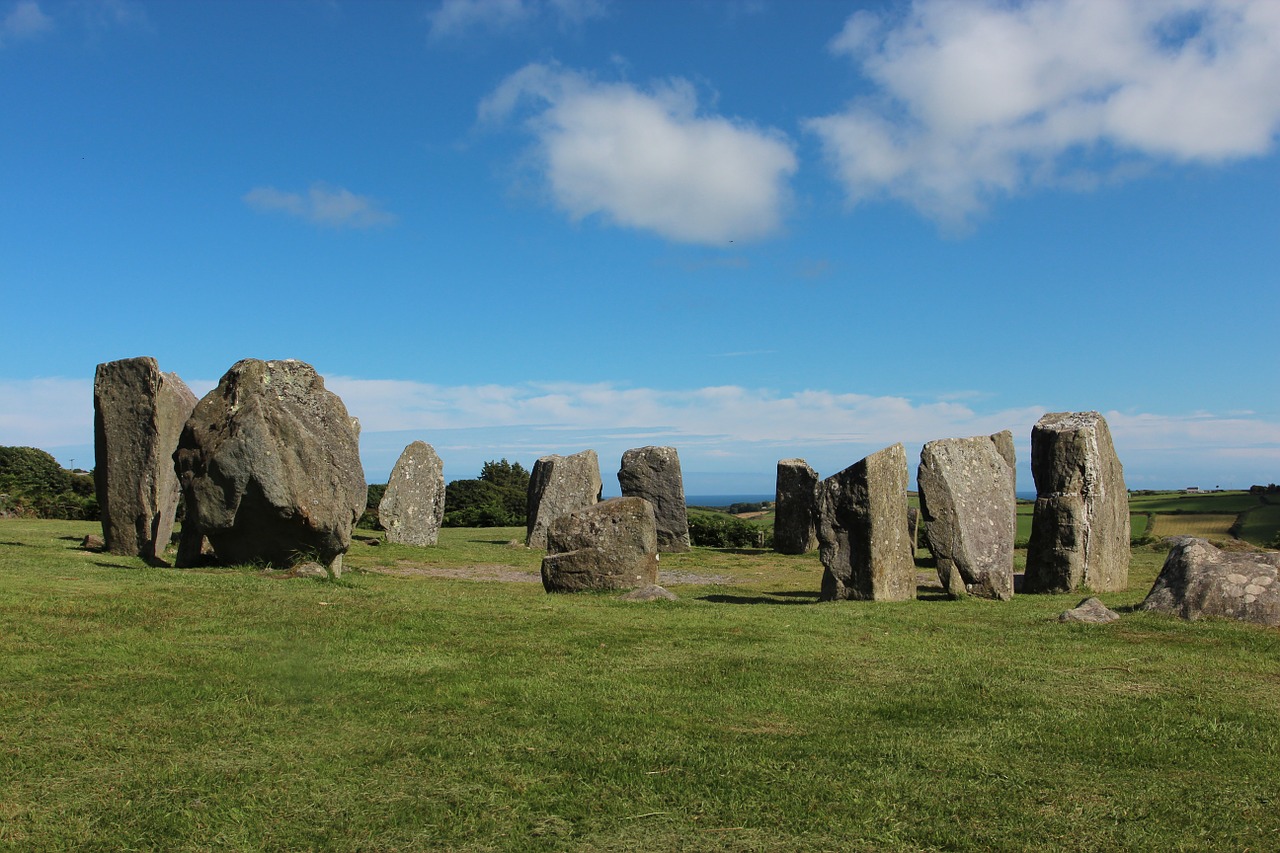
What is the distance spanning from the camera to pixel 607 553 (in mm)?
13953

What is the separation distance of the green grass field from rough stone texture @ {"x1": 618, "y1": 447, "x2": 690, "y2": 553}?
15.9m

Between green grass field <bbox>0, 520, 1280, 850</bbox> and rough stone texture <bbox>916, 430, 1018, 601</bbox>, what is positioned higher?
rough stone texture <bbox>916, 430, 1018, 601</bbox>

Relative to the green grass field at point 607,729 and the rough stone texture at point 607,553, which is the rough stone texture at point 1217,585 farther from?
the rough stone texture at point 607,553

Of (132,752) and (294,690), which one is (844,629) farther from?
(132,752)

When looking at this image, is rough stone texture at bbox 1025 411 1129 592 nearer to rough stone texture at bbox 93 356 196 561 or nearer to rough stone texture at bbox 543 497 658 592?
rough stone texture at bbox 543 497 658 592

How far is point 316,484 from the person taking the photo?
13914mm

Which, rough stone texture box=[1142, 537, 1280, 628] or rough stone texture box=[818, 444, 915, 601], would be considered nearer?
rough stone texture box=[1142, 537, 1280, 628]

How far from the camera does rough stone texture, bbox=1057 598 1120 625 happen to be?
10.9m

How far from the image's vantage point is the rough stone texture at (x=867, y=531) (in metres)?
13.5

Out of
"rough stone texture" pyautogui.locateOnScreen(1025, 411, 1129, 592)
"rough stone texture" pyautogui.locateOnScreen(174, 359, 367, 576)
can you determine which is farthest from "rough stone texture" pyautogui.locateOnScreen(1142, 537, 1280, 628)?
"rough stone texture" pyautogui.locateOnScreen(174, 359, 367, 576)

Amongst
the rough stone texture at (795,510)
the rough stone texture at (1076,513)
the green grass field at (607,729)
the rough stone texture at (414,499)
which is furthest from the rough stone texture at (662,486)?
the green grass field at (607,729)

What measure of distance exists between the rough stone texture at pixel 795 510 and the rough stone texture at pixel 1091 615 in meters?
14.9

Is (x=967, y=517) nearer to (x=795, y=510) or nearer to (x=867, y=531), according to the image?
(x=867, y=531)

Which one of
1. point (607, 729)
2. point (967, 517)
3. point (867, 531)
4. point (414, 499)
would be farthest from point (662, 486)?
point (607, 729)
